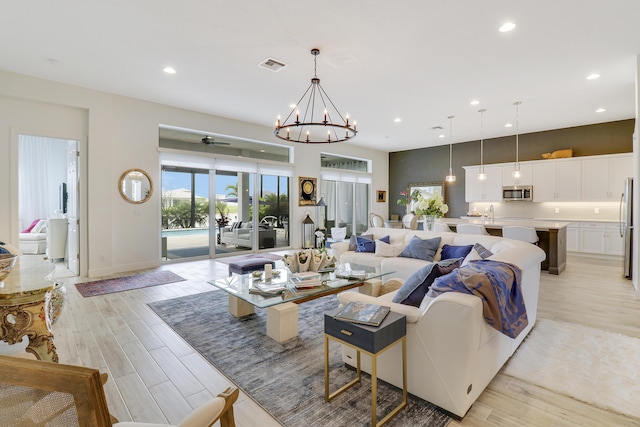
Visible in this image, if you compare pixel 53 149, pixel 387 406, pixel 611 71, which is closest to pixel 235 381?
pixel 387 406

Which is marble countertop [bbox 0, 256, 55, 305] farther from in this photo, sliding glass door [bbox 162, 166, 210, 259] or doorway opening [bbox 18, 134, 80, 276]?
doorway opening [bbox 18, 134, 80, 276]

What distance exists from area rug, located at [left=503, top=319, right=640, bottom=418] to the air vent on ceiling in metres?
4.30

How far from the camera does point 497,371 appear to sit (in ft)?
7.75

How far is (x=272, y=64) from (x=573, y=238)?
26.4ft

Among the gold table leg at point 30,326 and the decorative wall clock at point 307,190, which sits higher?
the decorative wall clock at point 307,190

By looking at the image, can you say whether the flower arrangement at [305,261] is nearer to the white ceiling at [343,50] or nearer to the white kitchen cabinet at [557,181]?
the white ceiling at [343,50]

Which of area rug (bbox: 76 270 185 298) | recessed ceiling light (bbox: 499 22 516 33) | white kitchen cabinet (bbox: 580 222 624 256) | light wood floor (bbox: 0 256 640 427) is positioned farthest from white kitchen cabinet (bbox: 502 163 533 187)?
area rug (bbox: 76 270 185 298)

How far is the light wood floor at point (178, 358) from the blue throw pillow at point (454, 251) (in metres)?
1.08

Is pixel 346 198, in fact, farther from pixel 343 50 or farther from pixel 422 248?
pixel 343 50

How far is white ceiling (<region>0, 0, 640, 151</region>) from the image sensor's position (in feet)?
10.4

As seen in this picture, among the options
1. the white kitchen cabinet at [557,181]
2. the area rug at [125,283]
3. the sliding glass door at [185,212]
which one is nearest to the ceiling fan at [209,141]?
the sliding glass door at [185,212]

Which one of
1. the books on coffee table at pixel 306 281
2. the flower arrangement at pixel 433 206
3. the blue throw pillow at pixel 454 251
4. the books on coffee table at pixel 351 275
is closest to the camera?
the books on coffee table at pixel 306 281

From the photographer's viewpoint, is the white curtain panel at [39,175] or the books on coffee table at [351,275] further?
the white curtain panel at [39,175]

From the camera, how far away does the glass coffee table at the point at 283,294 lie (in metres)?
2.86
